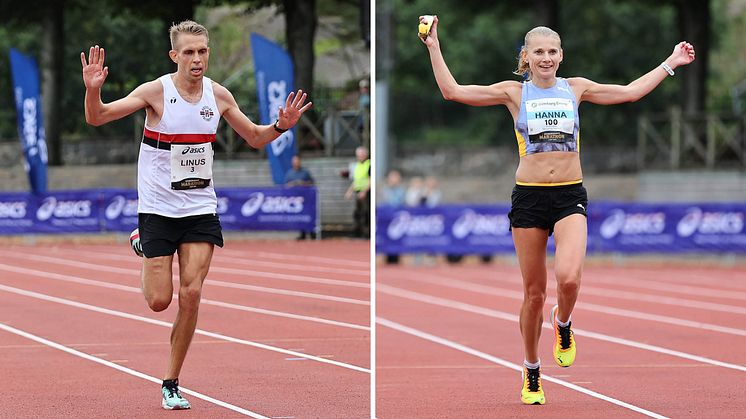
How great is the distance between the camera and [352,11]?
12555 mm

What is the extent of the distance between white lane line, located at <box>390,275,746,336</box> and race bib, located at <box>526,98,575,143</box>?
618cm

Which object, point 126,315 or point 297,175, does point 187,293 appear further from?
point 297,175

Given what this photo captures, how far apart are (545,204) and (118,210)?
8.88 meters

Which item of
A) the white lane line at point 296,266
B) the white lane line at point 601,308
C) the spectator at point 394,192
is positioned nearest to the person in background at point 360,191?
the white lane line at point 296,266

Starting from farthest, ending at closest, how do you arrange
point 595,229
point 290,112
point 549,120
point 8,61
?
point 595,229 < point 8,61 < point 549,120 < point 290,112

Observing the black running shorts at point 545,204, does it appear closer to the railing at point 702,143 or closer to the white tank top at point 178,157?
the white tank top at point 178,157

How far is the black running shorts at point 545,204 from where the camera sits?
7.60m

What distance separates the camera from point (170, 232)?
7.29 metres

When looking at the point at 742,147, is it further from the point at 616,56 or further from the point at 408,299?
the point at 616,56

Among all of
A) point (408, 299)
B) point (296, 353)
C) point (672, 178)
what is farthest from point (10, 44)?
point (672, 178)

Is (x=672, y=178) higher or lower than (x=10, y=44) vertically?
lower

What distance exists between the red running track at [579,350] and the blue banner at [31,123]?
4388 millimetres

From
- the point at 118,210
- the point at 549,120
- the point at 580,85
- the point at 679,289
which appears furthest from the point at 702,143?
the point at 549,120

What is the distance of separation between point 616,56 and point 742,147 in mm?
22398
